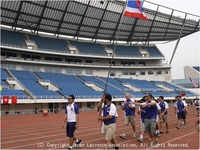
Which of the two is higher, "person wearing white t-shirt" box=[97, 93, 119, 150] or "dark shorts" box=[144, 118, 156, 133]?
"person wearing white t-shirt" box=[97, 93, 119, 150]

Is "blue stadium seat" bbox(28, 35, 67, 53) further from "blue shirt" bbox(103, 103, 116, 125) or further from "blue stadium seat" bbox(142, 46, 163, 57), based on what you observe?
"blue shirt" bbox(103, 103, 116, 125)

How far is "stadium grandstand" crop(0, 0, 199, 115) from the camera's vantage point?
31516 mm

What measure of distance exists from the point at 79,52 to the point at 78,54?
2.00 m

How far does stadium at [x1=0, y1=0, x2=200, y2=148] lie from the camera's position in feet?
98.9

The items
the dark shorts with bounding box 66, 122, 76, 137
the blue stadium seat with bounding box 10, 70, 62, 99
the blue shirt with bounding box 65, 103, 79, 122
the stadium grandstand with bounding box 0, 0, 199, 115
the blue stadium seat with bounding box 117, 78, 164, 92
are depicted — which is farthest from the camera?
the blue stadium seat with bounding box 117, 78, 164, 92

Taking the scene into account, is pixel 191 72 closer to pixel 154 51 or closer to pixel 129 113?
pixel 154 51

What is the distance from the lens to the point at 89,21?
132 feet

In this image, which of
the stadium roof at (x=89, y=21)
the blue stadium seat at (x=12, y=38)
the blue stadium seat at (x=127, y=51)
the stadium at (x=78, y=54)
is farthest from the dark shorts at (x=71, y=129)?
the blue stadium seat at (x=127, y=51)

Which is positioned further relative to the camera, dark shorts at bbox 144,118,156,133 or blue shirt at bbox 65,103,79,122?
dark shorts at bbox 144,118,156,133

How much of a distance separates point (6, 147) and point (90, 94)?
25100 millimetres

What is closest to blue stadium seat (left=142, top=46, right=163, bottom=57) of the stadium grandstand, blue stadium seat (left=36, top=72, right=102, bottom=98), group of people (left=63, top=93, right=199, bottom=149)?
the stadium grandstand

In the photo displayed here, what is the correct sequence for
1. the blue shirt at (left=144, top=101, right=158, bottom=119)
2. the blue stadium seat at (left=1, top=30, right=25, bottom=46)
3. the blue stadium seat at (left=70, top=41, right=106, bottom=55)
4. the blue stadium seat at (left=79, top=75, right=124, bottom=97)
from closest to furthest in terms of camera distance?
the blue shirt at (left=144, top=101, right=158, bottom=119), the blue stadium seat at (left=79, top=75, right=124, bottom=97), the blue stadium seat at (left=1, top=30, right=25, bottom=46), the blue stadium seat at (left=70, top=41, right=106, bottom=55)

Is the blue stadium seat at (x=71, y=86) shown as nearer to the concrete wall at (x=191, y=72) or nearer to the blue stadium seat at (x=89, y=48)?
the blue stadium seat at (x=89, y=48)

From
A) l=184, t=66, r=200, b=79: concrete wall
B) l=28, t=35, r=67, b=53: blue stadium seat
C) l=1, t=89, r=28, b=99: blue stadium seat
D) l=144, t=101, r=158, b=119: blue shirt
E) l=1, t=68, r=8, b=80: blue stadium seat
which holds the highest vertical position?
l=28, t=35, r=67, b=53: blue stadium seat
